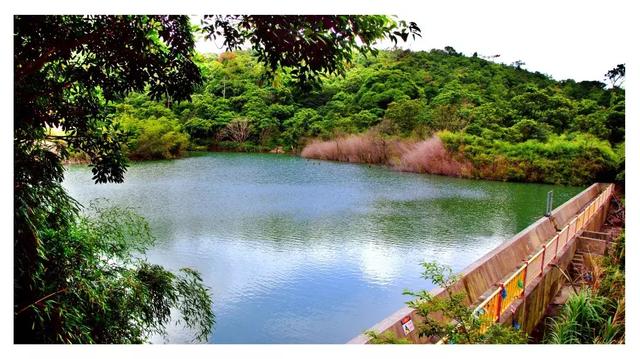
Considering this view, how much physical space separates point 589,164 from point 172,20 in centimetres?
1267

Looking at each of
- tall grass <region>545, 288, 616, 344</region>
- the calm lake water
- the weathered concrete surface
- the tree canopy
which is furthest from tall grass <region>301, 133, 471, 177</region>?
the tree canopy

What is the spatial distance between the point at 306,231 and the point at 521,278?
465 centimetres

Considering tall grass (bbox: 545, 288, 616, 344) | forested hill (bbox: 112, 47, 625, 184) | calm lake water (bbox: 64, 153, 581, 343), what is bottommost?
calm lake water (bbox: 64, 153, 581, 343)

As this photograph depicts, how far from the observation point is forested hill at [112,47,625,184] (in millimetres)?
12617

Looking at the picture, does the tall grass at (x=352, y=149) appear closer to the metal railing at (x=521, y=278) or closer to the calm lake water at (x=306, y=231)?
the calm lake water at (x=306, y=231)

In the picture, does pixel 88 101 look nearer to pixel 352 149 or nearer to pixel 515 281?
pixel 515 281

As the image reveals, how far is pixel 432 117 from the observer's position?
16.1 meters

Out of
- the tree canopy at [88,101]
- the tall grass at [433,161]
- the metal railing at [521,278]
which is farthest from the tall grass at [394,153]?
the tree canopy at [88,101]

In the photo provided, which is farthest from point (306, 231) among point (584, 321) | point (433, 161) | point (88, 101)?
point (433, 161)

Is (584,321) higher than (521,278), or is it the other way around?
(521,278)

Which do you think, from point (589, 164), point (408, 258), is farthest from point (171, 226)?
point (589, 164)

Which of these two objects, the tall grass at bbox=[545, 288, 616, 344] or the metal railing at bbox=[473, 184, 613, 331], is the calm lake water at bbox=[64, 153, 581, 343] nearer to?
the metal railing at bbox=[473, 184, 613, 331]

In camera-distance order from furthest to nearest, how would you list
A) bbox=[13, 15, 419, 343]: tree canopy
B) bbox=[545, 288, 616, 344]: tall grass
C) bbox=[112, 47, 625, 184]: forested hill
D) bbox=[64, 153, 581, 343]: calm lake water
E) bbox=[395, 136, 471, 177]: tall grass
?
bbox=[395, 136, 471, 177]: tall grass
bbox=[112, 47, 625, 184]: forested hill
bbox=[64, 153, 581, 343]: calm lake water
bbox=[545, 288, 616, 344]: tall grass
bbox=[13, 15, 419, 343]: tree canopy
